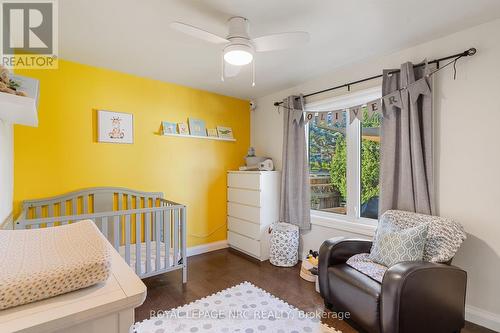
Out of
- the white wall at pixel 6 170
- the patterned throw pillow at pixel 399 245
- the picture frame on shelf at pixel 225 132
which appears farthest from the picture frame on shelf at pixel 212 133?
the patterned throw pillow at pixel 399 245

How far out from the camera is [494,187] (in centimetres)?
195

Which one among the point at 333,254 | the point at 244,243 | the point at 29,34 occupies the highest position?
the point at 29,34

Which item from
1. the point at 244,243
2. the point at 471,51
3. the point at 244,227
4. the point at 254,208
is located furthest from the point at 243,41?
the point at 244,243

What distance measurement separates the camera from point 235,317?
82.9 inches

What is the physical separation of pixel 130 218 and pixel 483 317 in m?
Result: 3.13

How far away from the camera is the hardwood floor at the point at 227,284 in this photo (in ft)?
7.46

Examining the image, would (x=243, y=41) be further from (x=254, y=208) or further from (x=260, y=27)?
(x=254, y=208)

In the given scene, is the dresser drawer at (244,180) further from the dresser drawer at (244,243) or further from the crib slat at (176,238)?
the crib slat at (176,238)

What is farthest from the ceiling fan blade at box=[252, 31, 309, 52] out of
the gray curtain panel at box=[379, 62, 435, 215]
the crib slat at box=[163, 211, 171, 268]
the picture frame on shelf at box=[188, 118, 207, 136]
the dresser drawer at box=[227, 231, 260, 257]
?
the dresser drawer at box=[227, 231, 260, 257]

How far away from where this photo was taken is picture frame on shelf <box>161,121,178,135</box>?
3.29 m

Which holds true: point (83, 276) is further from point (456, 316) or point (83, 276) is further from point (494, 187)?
point (494, 187)

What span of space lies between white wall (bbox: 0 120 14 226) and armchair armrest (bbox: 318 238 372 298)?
2.46 metres

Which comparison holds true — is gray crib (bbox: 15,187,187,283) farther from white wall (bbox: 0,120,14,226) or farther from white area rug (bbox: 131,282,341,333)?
→ white area rug (bbox: 131,282,341,333)

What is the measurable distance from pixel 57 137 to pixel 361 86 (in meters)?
3.23
